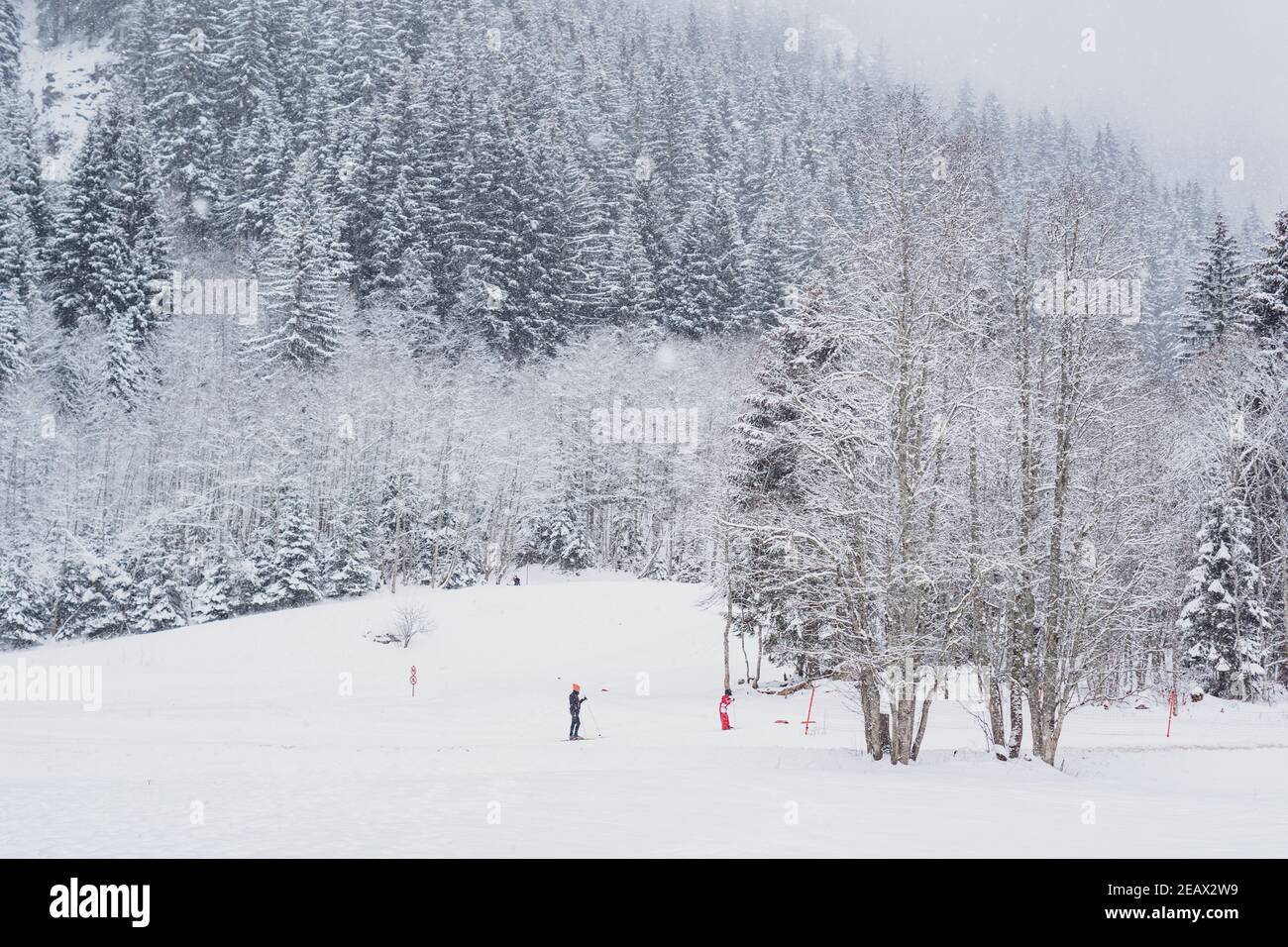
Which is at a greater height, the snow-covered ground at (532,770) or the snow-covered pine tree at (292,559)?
the snow-covered pine tree at (292,559)

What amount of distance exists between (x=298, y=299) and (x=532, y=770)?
5332 centimetres

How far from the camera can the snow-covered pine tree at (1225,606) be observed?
33375 millimetres

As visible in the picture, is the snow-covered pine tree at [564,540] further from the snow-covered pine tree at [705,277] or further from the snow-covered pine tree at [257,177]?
the snow-covered pine tree at [257,177]

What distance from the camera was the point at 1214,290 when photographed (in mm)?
48344

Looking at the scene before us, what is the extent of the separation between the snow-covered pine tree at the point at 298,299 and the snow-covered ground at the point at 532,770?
86.2ft

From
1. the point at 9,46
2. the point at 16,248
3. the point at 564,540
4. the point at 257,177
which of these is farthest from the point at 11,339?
the point at 9,46

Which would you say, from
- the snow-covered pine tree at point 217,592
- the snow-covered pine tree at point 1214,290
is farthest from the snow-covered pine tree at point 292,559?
the snow-covered pine tree at point 1214,290

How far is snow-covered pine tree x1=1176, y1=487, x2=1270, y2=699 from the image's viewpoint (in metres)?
33.4

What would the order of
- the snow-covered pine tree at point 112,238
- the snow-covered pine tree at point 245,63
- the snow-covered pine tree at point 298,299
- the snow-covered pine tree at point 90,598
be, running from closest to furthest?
the snow-covered pine tree at point 90,598
the snow-covered pine tree at point 298,299
the snow-covered pine tree at point 112,238
the snow-covered pine tree at point 245,63

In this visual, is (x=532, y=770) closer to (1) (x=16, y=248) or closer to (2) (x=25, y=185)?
(1) (x=16, y=248)

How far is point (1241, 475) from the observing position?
32125 mm

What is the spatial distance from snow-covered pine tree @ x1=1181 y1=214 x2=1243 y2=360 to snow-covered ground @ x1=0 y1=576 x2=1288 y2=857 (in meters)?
22.9

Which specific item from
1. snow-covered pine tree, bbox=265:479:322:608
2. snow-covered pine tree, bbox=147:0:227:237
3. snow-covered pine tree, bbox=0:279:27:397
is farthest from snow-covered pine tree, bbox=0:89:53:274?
snow-covered pine tree, bbox=265:479:322:608

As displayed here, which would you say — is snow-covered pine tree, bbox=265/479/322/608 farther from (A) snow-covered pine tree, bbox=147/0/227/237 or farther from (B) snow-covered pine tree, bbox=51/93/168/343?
(A) snow-covered pine tree, bbox=147/0/227/237
